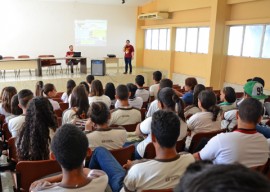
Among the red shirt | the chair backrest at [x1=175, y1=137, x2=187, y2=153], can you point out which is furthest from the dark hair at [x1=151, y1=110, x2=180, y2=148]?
the red shirt

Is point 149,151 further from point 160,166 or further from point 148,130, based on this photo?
point 160,166

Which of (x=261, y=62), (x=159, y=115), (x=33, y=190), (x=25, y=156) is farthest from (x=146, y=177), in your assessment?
(x=261, y=62)

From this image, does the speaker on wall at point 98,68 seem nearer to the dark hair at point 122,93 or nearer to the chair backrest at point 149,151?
the dark hair at point 122,93

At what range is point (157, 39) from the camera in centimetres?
1270

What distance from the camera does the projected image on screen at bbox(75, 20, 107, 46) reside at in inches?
475

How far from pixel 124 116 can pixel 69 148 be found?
183cm

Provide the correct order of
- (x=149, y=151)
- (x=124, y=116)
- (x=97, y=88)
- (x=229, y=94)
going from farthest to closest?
1. (x=97, y=88)
2. (x=229, y=94)
3. (x=124, y=116)
4. (x=149, y=151)

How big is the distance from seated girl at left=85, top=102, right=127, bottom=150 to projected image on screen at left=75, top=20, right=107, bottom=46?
10.3 m

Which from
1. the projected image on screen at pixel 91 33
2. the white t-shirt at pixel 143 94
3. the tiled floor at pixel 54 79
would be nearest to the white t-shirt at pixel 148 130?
the white t-shirt at pixel 143 94

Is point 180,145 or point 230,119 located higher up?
point 230,119

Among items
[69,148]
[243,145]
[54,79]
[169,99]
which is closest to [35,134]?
[69,148]

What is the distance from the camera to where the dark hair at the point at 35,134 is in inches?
82.7

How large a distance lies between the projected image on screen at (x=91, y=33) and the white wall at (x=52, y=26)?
7.6 inches

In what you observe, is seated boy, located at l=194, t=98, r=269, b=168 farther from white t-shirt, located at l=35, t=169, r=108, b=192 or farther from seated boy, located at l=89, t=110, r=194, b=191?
white t-shirt, located at l=35, t=169, r=108, b=192
